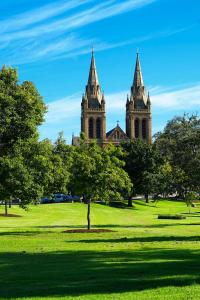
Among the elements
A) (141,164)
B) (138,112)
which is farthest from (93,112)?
(141,164)

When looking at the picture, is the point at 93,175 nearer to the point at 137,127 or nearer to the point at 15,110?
the point at 15,110

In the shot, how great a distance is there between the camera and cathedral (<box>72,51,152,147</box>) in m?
165

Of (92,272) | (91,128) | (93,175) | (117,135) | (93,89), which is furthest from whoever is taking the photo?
(117,135)

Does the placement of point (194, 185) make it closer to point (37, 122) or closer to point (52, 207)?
point (37, 122)

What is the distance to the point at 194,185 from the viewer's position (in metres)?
42.0

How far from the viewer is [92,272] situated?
50.3 feet

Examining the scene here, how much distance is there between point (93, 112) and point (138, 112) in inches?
Answer: 587

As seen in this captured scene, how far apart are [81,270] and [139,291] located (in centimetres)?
402

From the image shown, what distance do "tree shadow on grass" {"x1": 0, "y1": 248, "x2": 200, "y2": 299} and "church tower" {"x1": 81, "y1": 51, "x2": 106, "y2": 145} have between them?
144 meters

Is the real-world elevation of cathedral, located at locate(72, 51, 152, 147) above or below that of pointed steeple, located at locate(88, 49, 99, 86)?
below

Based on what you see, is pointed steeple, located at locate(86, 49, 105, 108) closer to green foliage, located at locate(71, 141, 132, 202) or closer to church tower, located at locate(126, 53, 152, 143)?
church tower, located at locate(126, 53, 152, 143)

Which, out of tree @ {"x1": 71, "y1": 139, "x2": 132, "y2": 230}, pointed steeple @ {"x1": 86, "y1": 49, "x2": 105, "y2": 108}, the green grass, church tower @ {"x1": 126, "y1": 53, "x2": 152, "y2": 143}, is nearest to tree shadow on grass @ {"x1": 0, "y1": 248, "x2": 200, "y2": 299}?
the green grass

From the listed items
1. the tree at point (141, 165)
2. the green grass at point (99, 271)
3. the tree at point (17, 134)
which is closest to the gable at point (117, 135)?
the tree at point (141, 165)

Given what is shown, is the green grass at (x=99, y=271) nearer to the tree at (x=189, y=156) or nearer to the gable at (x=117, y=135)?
the tree at (x=189, y=156)
